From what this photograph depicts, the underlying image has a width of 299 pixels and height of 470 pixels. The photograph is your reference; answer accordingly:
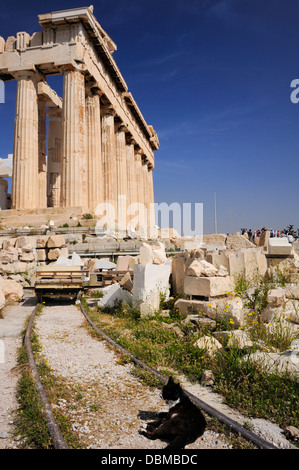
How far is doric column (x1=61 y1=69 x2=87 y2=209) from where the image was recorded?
65.2ft

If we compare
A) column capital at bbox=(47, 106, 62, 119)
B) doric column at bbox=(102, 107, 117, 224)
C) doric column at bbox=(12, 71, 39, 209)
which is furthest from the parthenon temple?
column capital at bbox=(47, 106, 62, 119)

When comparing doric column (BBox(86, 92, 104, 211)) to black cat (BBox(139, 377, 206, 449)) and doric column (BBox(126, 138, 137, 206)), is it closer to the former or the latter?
doric column (BBox(126, 138, 137, 206))

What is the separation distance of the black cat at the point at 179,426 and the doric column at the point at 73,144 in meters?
17.7

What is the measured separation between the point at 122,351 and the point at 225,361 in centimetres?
165

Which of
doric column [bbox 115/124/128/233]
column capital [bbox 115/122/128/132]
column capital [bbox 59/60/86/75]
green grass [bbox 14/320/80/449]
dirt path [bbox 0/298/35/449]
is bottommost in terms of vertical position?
dirt path [bbox 0/298/35/449]

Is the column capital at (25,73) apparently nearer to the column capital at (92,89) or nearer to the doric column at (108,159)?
the column capital at (92,89)

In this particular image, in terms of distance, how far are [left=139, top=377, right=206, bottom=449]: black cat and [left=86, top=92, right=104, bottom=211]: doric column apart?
19.5m

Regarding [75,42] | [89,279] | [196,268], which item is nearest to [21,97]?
[75,42]

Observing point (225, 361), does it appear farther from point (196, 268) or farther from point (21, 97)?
point (21, 97)

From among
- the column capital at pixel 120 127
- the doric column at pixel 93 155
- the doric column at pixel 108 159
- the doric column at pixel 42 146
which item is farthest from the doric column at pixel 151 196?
the doric column at pixel 93 155

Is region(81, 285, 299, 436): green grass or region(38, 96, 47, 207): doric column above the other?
region(38, 96, 47, 207): doric column

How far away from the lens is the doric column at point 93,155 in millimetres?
22344

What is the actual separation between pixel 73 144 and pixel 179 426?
1931cm

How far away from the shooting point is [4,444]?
270 centimetres
